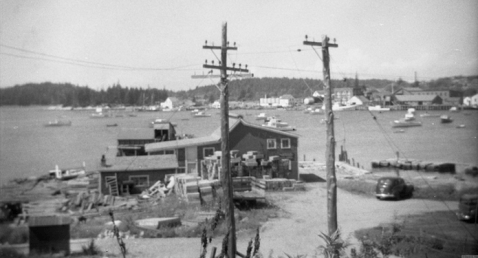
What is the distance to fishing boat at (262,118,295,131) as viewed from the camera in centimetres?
1633

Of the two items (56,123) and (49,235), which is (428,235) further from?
(56,123)

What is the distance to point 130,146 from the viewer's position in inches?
749

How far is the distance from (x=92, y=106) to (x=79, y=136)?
25.9ft

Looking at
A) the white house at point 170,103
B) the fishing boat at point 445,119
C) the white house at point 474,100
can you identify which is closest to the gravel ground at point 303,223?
the white house at point 170,103

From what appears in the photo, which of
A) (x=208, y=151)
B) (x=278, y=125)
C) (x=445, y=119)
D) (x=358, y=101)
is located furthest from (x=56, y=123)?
(x=445, y=119)

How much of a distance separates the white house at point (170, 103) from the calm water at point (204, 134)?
A: 0.47 meters

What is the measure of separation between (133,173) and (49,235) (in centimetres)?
742

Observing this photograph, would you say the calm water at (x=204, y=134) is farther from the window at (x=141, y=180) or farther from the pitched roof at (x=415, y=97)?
the window at (x=141, y=180)

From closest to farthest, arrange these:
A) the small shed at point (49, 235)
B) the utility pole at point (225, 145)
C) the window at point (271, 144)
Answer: the utility pole at point (225, 145), the small shed at point (49, 235), the window at point (271, 144)

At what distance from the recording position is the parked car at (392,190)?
13688 millimetres

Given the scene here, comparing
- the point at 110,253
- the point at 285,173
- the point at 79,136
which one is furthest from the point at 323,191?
the point at 79,136

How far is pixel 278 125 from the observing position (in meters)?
16.9

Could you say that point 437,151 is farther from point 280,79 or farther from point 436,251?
point 436,251

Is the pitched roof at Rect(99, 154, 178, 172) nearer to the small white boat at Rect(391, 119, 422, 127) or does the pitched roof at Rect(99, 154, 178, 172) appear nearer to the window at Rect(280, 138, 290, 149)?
the window at Rect(280, 138, 290, 149)
